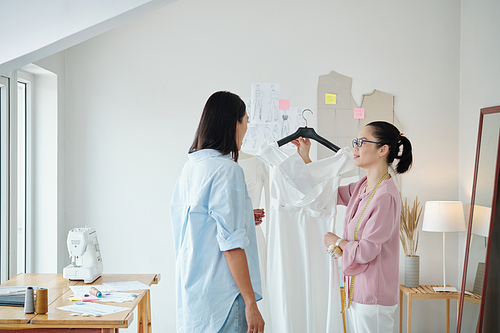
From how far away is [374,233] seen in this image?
6.00 feet

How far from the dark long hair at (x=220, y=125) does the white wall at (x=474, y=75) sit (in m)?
2.30

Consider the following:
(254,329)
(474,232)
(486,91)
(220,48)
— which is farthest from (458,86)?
(254,329)

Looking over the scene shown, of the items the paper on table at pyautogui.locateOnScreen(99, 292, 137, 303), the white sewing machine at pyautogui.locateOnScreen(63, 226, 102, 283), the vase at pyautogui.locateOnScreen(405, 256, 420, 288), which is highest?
the white sewing machine at pyautogui.locateOnScreen(63, 226, 102, 283)

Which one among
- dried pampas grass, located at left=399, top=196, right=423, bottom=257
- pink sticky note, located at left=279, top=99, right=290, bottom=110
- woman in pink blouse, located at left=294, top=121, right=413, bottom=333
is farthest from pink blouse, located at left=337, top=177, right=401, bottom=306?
pink sticky note, located at left=279, top=99, right=290, bottom=110

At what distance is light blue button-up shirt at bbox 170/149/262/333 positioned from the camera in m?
1.40

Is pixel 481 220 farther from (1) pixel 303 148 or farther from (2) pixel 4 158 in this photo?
(2) pixel 4 158

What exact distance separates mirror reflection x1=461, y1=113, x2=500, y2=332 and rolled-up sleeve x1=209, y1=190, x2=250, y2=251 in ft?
6.96

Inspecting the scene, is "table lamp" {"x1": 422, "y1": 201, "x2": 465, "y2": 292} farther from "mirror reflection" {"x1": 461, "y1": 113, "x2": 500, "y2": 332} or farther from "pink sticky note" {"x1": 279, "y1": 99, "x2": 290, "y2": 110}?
"pink sticky note" {"x1": 279, "y1": 99, "x2": 290, "y2": 110}

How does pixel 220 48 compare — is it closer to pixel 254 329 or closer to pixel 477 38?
pixel 477 38

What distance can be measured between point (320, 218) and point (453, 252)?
1.81 metres

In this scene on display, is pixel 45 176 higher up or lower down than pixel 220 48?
lower down

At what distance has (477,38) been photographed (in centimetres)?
323

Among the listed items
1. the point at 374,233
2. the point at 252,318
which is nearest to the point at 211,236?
the point at 252,318

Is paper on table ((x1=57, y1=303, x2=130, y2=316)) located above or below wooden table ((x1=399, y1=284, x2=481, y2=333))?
above
